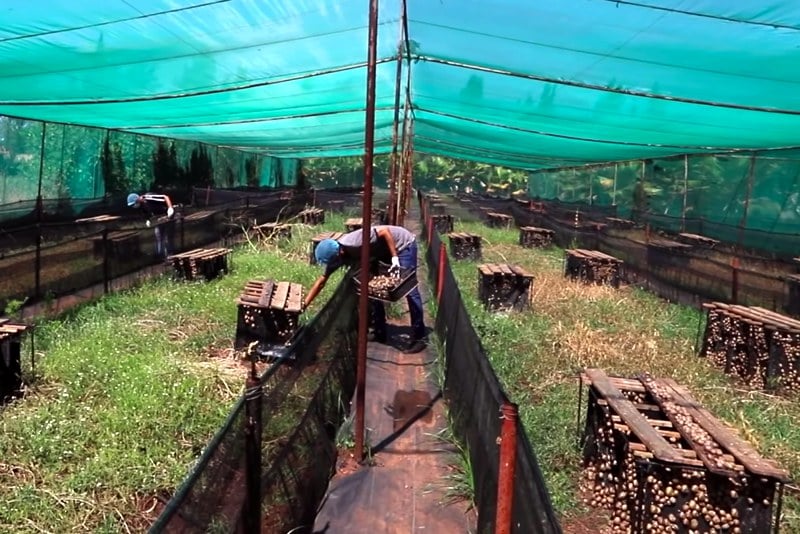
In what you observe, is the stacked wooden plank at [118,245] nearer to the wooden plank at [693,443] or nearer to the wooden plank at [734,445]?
the wooden plank at [693,443]

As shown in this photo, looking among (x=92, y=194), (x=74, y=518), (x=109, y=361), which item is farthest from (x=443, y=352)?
(x=92, y=194)

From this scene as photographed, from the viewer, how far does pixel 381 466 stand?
4.03m

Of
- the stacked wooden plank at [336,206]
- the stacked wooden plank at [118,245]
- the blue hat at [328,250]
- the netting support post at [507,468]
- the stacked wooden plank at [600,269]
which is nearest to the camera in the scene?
the netting support post at [507,468]

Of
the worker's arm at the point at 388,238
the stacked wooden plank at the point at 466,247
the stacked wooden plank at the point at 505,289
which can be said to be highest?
the worker's arm at the point at 388,238

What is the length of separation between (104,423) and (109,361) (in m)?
1.24

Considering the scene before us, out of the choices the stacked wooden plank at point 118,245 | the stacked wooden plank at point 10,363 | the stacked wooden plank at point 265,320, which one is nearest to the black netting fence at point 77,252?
the stacked wooden plank at point 118,245

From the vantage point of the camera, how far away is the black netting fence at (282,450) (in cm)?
189

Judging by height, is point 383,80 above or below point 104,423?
above

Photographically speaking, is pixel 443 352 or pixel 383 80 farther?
pixel 383 80

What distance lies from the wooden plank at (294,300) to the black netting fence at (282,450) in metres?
1.08

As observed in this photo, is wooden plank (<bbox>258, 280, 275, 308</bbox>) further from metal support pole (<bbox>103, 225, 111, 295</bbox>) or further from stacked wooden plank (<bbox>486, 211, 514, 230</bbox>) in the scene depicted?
stacked wooden plank (<bbox>486, 211, 514, 230</bbox>)

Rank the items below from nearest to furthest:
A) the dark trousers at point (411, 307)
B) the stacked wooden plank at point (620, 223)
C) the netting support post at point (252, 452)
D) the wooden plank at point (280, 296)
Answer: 1. the netting support post at point (252, 452)
2. the wooden plank at point (280, 296)
3. the dark trousers at point (411, 307)
4. the stacked wooden plank at point (620, 223)

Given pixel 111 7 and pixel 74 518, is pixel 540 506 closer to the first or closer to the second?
pixel 74 518

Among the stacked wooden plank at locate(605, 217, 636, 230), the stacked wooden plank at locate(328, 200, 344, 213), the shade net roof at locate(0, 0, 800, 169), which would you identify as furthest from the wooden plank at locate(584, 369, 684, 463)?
the stacked wooden plank at locate(328, 200, 344, 213)
